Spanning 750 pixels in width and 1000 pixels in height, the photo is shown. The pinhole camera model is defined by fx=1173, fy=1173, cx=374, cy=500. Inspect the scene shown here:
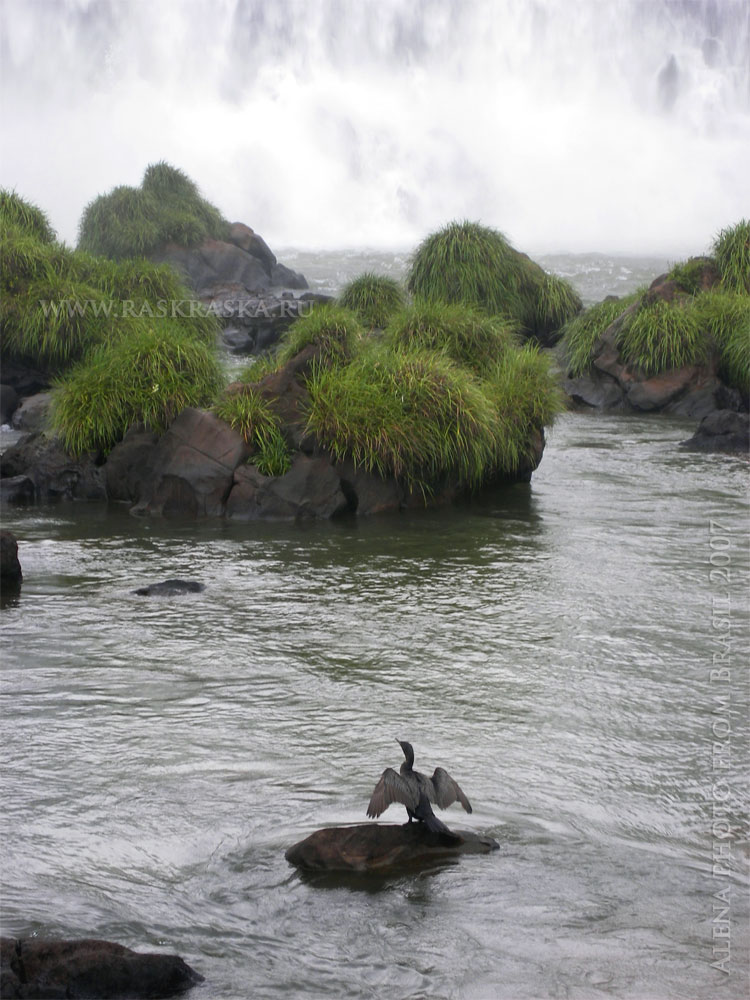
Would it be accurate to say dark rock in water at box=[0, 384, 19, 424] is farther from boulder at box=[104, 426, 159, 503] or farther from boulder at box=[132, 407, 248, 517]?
boulder at box=[132, 407, 248, 517]

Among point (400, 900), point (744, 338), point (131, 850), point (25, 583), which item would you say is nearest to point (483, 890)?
point (400, 900)

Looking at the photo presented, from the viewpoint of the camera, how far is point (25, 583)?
288 inches

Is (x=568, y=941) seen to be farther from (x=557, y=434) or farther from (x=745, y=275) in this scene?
(x=745, y=275)

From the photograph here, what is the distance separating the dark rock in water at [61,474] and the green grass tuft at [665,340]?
8913mm

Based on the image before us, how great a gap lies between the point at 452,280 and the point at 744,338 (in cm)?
477

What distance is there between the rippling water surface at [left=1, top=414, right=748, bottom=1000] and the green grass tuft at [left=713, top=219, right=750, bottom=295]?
391 inches

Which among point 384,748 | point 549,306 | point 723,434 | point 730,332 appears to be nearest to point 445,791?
point 384,748

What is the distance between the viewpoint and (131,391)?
1018cm

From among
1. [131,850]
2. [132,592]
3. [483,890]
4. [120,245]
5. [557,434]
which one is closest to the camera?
[483,890]

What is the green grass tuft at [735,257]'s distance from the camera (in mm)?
17828

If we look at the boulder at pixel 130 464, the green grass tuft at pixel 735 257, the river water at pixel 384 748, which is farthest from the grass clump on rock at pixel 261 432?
the green grass tuft at pixel 735 257

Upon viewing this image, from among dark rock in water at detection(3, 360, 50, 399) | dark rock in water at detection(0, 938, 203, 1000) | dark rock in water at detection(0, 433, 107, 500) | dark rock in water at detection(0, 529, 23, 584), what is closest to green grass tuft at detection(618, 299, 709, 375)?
dark rock in water at detection(3, 360, 50, 399)

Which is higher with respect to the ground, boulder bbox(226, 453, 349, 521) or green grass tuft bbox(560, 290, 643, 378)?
green grass tuft bbox(560, 290, 643, 378)

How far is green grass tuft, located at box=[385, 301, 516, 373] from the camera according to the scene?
11.8 meters
